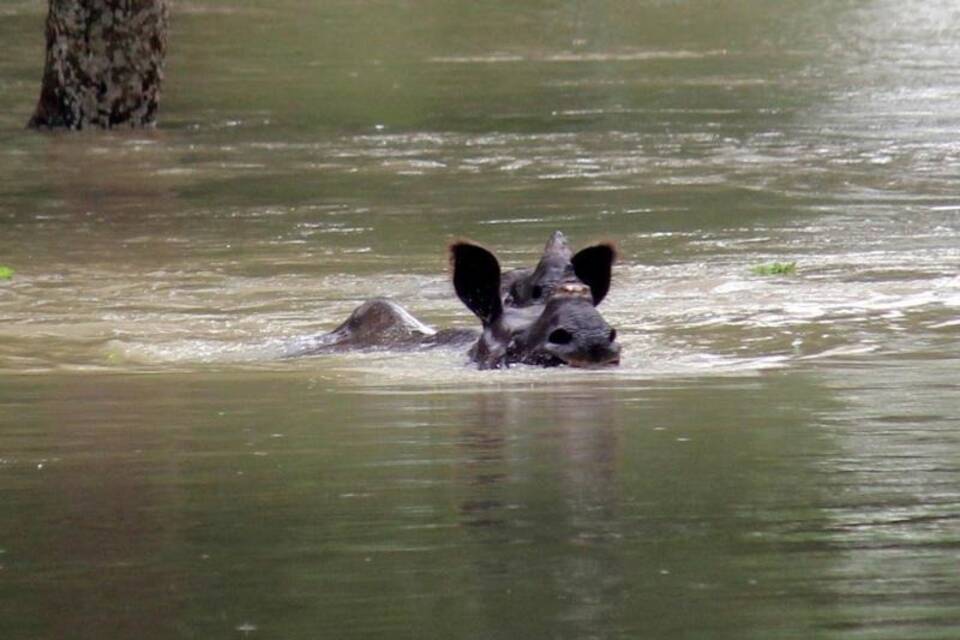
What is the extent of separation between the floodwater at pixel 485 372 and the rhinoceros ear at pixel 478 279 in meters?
0.32

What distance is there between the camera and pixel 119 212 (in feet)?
62.2

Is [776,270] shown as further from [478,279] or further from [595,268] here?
[478,279]

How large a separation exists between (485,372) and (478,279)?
421 mm

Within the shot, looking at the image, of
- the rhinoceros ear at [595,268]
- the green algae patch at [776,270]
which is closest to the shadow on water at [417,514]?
the rhinoceros ear at [595,268]

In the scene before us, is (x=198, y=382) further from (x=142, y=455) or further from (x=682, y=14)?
(x=682, y=14)

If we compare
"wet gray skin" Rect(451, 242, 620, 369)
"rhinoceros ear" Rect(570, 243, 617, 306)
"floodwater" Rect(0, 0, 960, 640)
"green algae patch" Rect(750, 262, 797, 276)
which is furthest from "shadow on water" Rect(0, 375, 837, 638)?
"green algae patch" Rect(750, 262, 797, 276)

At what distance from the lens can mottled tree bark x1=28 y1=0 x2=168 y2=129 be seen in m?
26.0

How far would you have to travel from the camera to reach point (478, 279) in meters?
10.0

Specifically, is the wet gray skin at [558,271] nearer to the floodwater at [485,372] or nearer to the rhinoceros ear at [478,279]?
the rhinoceros ear at [478,279]

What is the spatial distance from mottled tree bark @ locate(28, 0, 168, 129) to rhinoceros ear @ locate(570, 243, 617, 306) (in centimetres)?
1659

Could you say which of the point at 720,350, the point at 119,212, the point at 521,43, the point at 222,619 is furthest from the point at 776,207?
the point at 521,43

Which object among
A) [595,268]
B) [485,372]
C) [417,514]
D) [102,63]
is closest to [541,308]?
[595,268]

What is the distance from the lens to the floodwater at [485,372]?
5074 millimetres

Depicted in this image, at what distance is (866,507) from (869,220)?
11279 millimetres
